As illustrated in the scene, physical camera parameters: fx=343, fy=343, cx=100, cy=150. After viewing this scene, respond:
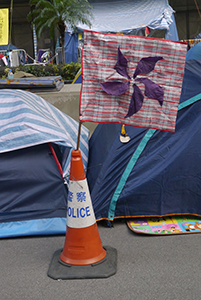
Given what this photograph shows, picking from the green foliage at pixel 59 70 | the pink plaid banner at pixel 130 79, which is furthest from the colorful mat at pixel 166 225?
the green foliage at pixel 59 70

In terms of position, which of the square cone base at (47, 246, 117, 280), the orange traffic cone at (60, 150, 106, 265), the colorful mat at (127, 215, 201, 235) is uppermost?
the orange traffic cone at (60, 150, 106, 265)

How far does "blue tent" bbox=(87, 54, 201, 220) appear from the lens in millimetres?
3508

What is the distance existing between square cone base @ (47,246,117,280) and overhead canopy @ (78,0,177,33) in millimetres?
13894

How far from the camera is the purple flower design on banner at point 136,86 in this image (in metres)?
2.84

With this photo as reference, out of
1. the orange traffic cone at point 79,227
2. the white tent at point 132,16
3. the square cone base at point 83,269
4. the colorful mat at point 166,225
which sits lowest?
the colorful mat at point 166,225

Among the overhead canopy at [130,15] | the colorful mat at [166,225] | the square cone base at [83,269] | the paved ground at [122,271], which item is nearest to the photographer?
the paved ground at [122,271]

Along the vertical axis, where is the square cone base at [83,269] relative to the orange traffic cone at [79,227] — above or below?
below

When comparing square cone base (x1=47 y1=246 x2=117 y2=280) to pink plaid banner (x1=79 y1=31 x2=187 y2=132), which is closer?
square cone base (x1=47 y1=246 x2=117 y2=280)

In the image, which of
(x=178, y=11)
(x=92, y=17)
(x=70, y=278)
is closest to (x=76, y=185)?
(x=70, y=278)

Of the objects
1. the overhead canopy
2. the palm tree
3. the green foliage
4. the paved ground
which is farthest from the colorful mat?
the overhead canopy

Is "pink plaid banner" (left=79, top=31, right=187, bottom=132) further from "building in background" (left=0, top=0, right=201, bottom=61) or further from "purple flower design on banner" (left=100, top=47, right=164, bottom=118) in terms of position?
"building in background" (left=0, top=0, right=201, bottom=61)

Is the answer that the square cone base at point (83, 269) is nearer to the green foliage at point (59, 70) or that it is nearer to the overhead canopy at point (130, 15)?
the green foliage at point (59, 70)

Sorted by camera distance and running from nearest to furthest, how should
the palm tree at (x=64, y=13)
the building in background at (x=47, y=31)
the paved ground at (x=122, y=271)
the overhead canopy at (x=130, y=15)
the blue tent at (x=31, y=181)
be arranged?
1. the paved ground at (x=122, y=271)
2. the blue tent at (x=31, y=181)
3. the palm tree at (x=64, y=13)
4. the overhead canopy at (x=130, y=15)
5. the building in background at (x=47, y=31)

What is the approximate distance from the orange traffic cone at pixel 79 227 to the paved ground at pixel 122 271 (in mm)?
220
